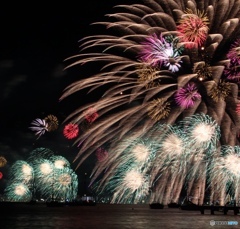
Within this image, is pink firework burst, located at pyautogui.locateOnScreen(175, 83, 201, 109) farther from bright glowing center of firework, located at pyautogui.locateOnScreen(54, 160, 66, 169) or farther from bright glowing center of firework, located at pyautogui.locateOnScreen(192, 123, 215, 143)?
bright glowing center of firework, located at pyautogui.locateOnScreen(54, 160, 66, 169)

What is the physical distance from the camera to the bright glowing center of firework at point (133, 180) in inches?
1779

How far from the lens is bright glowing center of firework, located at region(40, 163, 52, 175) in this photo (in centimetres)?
6881

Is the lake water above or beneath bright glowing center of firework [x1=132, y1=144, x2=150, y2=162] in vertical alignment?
beneath

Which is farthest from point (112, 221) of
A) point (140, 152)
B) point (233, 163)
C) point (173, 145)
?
point (233, 163)

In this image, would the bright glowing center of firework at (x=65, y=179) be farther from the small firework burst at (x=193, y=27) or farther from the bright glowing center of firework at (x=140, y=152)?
the small firework burst at (x=193, y=27)

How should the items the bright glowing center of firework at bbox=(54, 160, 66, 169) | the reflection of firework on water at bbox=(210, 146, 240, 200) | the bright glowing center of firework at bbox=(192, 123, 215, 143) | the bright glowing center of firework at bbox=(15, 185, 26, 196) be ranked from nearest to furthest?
the bright glowing center of firework at bbox=(192, 123, 215, 143), the reflection of firework on water at bbox=(210, 146, 240, 200), the bright glowing center of firework at bbox=(54, 160, 66, 169), the bright glowing center of firework at bbox=(15, 185, 26, 196)

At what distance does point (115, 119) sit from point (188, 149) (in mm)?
6711

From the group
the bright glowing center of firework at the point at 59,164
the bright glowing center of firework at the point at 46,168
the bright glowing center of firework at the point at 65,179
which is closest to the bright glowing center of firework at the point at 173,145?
the bright glowing center of firework at the point at 59,164

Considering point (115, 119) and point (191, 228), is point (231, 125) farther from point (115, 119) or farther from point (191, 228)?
point (191, 228)

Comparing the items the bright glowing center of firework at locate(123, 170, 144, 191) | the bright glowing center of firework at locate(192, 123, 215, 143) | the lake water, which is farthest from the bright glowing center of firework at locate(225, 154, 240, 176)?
the bright glowing center of firework at locate(123, 170, 144, 191)

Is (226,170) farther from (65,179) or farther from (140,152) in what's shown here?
(65,179)

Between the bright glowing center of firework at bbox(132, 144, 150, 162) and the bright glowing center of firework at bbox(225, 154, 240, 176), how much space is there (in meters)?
7.45

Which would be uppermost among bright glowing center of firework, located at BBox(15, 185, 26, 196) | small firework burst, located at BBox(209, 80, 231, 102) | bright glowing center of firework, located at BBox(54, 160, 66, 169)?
small firework burst, located at BBox(209, 80, 231, 102)

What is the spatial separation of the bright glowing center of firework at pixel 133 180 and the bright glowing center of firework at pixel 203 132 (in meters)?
7.86
